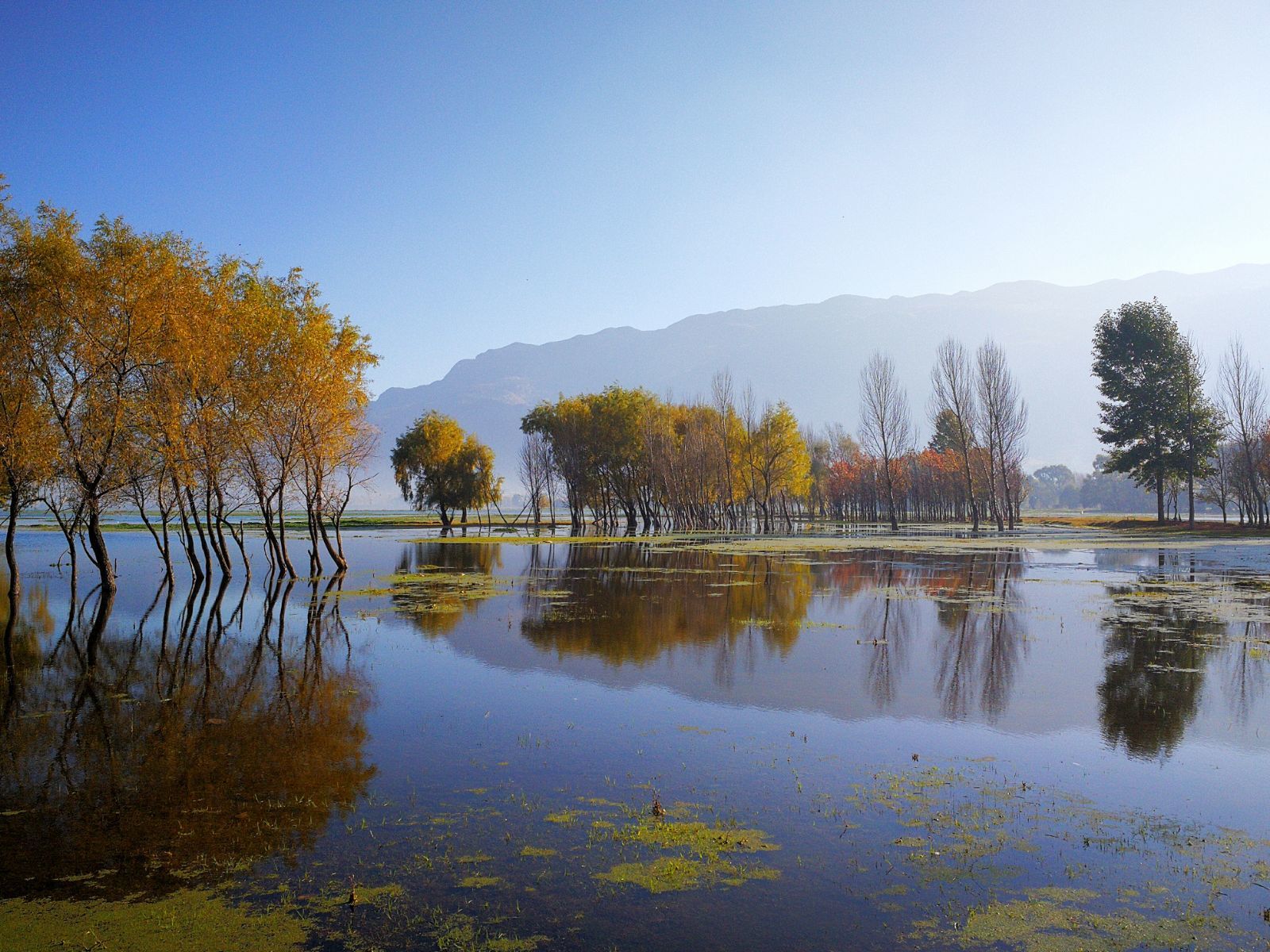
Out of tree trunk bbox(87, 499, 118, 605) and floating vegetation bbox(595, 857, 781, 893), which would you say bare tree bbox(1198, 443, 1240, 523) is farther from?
tree trunk bbox(87, 499, 118, 605)


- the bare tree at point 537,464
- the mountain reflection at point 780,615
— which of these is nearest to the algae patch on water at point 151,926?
the mountain reflection at point 780,615

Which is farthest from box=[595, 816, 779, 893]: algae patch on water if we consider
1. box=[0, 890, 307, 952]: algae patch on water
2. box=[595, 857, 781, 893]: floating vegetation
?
box=[0, 890, 307, 952]: algae patch on water

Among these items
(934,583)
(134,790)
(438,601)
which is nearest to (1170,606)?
(934,583)

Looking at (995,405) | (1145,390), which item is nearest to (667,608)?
(1145,390)

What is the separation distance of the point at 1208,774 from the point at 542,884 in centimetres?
796

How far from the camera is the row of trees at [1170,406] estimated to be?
7012cm

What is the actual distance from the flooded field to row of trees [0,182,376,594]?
839cm

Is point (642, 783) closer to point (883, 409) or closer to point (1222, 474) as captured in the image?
point (883, 409)

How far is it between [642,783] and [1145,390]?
79123 millimetres

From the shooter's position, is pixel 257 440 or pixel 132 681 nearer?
pixel 132 681

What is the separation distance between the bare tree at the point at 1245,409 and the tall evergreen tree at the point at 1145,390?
4.81 metres

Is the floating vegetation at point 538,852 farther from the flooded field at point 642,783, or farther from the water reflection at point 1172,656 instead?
the water reflection at point 1172,656

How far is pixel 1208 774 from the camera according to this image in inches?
366

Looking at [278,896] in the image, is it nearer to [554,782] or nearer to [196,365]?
[554,782]
